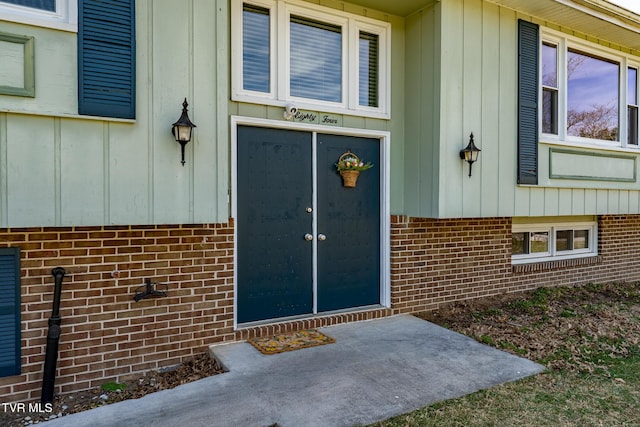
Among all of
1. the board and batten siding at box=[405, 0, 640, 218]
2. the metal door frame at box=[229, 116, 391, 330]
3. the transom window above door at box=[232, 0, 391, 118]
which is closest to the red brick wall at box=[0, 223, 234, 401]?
the metal door frame at box=[229, 116, 391, 330]

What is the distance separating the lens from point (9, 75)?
9.66ft

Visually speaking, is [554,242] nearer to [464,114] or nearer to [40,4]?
[464,114]

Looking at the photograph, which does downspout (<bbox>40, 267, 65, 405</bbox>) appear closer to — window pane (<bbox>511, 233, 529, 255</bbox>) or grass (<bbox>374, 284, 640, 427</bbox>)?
grass (<bbox>374, 284, 640, 427</bbox>)

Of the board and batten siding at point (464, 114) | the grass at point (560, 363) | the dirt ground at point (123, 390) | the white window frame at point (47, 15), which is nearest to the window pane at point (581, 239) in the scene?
the grass at point (560, 363)

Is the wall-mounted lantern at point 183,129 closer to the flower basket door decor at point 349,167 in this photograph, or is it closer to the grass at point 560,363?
the flower basket door decor at point 349,167

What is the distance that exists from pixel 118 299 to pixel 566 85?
6.50 metres

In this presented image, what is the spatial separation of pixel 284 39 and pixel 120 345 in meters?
3.43

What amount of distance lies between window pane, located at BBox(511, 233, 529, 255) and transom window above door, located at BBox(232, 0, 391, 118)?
3030 millimetres

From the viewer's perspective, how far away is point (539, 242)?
22.2 ft

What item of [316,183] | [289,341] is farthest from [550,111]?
[289,341]

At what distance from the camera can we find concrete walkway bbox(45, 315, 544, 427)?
2832mm

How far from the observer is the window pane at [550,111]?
599 cm

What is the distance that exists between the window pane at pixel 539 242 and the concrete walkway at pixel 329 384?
3053 mm

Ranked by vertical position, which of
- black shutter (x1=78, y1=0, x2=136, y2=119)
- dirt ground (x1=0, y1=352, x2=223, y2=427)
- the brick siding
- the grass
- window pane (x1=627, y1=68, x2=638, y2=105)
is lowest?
dirt ground (x1=0, y1=352, x2=223, y2=427)
